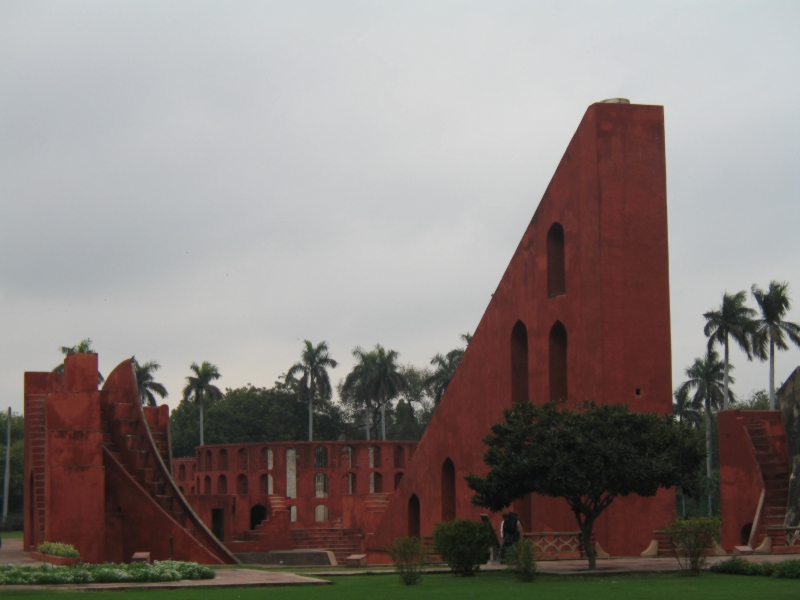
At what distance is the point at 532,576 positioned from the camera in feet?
50.0

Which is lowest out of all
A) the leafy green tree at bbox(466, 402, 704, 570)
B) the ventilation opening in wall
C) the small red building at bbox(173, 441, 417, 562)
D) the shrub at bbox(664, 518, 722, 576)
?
the small red building at bbox(173, 441, 417, 562)

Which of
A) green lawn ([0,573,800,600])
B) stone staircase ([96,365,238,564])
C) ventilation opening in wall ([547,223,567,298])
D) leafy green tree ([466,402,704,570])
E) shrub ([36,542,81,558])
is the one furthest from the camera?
stone staircase ([96,365,238,564])

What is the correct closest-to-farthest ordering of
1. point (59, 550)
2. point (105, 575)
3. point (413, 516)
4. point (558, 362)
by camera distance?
point (105, 575), point (59, 550), point (558, 362), point (413, 516)

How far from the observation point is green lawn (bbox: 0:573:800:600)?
489 inches

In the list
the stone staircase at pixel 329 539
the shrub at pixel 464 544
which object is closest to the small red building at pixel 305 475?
the stone staircase at pixel 329 539

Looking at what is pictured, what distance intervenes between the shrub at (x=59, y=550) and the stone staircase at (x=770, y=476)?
43.1 feet

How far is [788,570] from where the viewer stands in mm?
14344

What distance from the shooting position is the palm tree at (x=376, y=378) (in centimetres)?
6419

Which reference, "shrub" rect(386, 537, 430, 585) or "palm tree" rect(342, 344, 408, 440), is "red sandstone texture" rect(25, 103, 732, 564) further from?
"palm tree" rect(342, 344, 408, 440)

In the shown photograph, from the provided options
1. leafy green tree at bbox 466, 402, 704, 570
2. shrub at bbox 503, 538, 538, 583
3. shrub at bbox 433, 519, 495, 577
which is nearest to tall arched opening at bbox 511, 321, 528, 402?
leafy green tree at bbox 466, 402, 704, 570

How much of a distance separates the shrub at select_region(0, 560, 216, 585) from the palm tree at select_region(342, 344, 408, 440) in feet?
157

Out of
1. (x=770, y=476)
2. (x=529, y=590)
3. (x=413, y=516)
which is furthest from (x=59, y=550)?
(x=770, y=476)

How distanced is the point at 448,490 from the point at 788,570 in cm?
1303

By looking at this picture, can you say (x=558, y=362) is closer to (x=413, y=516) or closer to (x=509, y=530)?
(x=509, y=530)
